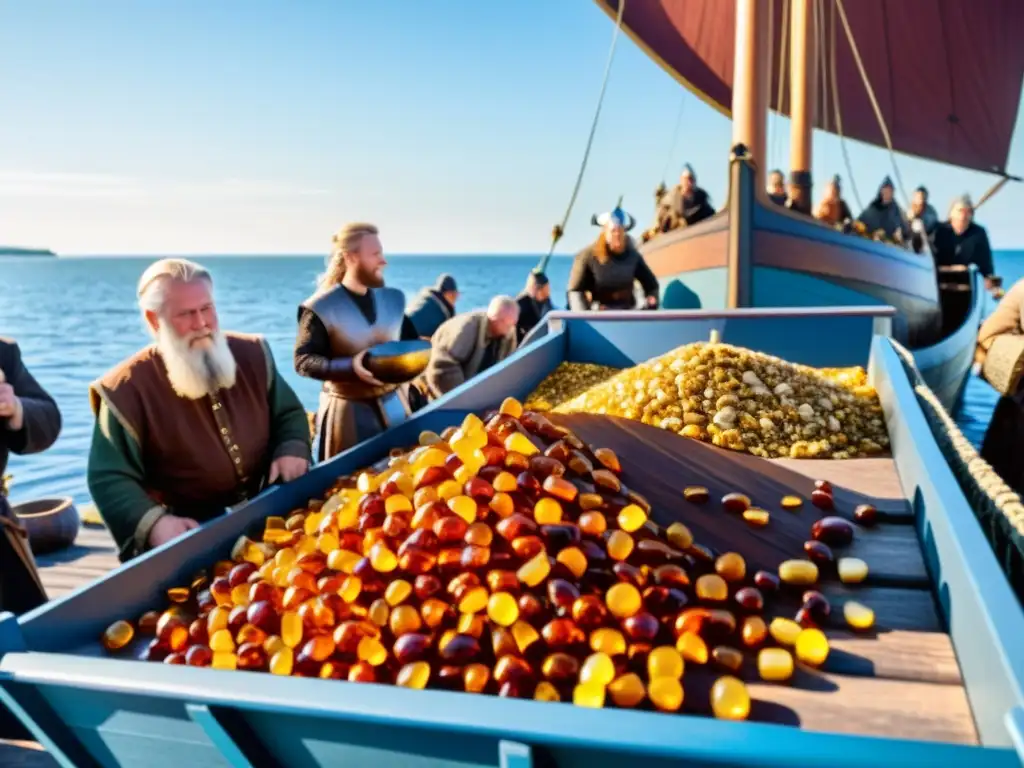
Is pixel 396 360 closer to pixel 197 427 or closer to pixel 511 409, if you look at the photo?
pixel 511 409

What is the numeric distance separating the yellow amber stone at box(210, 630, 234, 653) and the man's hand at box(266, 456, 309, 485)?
0.90 meters

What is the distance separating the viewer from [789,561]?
1956 millimetres

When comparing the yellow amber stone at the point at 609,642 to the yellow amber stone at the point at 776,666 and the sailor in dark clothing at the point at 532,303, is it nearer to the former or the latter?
the yellow amber stone at the point at 776,666

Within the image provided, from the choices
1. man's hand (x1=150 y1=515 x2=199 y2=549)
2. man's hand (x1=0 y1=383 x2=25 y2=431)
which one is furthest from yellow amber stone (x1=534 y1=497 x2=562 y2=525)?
man's hand (x1=0 y1=383 x2=25 y2=431)

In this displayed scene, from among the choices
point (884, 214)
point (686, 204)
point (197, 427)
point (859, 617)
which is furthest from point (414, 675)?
point (884, 214)

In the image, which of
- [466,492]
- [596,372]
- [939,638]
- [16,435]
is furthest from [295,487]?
[596,372]

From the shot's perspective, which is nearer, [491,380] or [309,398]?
[491,380]

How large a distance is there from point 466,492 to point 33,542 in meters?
4.92

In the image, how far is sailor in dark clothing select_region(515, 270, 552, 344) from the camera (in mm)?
7594

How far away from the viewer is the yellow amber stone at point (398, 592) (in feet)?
5.34

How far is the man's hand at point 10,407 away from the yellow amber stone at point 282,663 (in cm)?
149

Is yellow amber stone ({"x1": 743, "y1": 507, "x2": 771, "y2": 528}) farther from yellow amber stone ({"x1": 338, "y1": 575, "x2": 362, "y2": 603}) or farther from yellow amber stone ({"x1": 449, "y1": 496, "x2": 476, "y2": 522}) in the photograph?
yellow amber stone ({"x1": 338, "y1": 575, "x2": 362, "y2": 603})

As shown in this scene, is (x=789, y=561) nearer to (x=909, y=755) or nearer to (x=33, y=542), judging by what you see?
(x=909, y=755)

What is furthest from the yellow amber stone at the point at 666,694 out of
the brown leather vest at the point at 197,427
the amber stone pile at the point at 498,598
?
the brown leather vest at the point at 197,427
